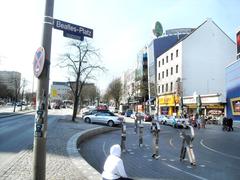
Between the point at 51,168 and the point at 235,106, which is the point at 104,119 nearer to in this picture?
the point at 235,106

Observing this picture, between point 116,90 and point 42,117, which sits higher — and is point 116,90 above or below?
above

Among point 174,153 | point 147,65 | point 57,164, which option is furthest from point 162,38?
point 57,164

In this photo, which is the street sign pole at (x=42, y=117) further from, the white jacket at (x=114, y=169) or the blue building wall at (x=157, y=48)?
the blue building wall at (x=157, y=48)

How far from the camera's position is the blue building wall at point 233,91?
4432 cm

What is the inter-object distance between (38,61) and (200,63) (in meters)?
62.6

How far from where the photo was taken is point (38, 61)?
7.34 m

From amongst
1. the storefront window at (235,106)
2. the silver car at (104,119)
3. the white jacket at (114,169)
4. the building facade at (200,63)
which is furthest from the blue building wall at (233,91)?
the white jacket at (114,169)

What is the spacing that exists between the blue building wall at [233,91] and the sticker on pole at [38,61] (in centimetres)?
3927

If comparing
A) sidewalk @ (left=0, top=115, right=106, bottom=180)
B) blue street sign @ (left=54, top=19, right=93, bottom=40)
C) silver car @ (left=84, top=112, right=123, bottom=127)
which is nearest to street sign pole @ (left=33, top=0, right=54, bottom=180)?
blue street sign @ (left=54, top=19, right=93, bottom=40)

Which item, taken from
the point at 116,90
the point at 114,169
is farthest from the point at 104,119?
the point at 116,90

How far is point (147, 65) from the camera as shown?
95.2 metres

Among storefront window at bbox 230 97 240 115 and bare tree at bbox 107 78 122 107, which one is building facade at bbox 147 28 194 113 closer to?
bare tree at bbox 107 78 122 107

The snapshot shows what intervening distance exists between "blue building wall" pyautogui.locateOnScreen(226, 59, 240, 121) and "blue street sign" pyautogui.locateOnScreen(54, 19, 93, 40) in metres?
38.4

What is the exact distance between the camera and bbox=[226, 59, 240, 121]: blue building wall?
145 ft
